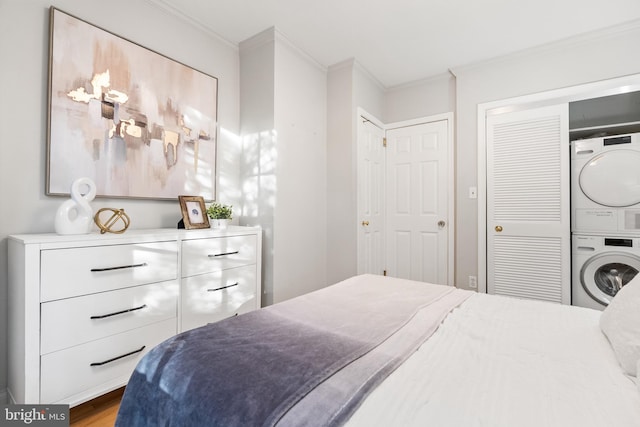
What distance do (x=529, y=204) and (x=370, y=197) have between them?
1.55 meters

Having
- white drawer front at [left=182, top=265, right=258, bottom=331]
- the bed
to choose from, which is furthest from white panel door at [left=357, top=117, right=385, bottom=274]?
the bed

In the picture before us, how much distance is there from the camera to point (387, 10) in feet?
7.60

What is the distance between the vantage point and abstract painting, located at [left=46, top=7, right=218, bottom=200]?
5.69 feet

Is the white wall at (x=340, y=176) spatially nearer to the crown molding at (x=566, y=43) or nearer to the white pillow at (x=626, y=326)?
the crown molding at (x=566, y=43)

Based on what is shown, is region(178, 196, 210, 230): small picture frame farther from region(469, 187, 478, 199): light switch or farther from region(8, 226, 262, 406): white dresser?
region(469, 187, 478, 199): light switch

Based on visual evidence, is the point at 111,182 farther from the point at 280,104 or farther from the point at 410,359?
the point at 410,359

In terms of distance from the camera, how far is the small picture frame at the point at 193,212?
7.11ft

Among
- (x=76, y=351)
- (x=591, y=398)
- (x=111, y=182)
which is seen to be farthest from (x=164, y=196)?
(x=591, y=398)

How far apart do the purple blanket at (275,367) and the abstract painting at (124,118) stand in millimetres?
1447

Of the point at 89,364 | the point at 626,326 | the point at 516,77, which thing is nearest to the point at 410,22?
the point at 516,77

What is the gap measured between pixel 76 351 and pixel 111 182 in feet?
3.35

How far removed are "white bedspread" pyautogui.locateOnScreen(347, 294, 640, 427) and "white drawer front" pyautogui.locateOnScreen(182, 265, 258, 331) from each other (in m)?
1.53

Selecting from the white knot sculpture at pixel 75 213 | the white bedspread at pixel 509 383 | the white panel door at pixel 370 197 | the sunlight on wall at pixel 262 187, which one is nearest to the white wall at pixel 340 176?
the white panel door at pixel 370 197

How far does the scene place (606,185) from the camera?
2.58m
